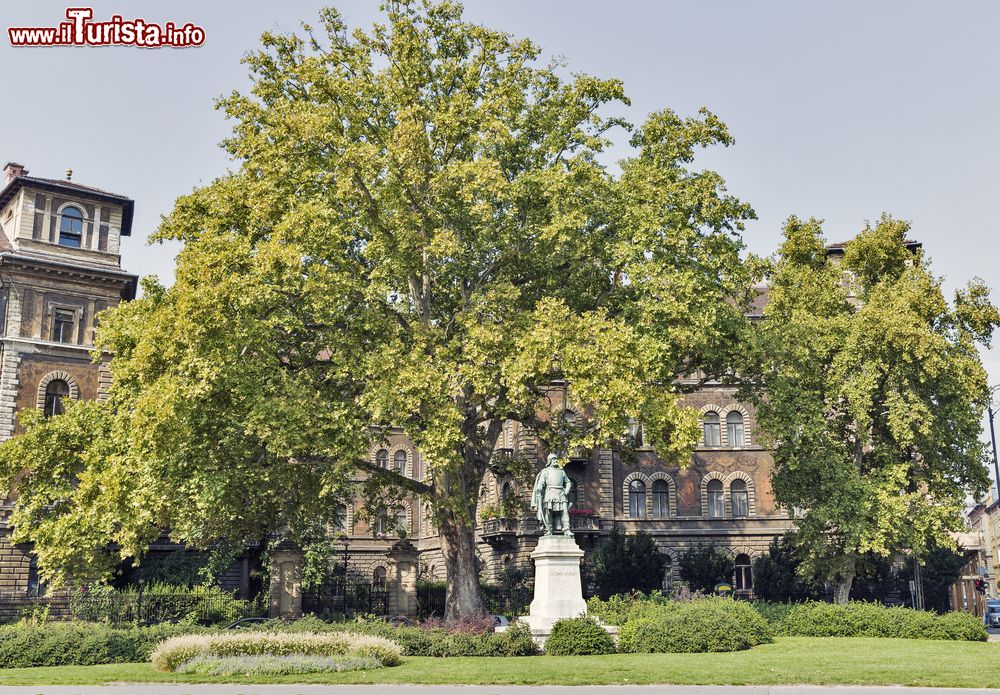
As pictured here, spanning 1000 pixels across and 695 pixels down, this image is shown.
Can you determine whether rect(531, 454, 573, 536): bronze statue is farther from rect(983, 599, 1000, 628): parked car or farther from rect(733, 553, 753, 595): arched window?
rect(983, 599, 1000, 628): parked car

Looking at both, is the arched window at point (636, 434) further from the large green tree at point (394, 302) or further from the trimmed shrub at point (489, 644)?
the trimmed shrub at point (489, 644)

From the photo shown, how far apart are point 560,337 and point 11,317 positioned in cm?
2826

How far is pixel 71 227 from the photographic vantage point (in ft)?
148

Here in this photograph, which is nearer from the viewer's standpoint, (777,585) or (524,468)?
(524,468)

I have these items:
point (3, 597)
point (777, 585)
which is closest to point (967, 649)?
point (777, 585)

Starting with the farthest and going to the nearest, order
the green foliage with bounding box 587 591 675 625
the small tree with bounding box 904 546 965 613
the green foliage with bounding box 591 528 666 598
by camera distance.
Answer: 1. the small tree with bounding box 904 546 965 613
2. the green foliage with bounding box 591 528 666 598
3. the green foliage with bounding box 587 591 675 625

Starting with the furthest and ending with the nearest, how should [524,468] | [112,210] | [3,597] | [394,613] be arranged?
[112,210], [3,597], [524,468], [394,613]

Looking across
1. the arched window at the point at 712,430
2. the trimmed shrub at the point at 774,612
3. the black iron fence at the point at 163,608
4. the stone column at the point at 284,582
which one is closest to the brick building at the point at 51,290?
the black iron fence at the point at 163,608

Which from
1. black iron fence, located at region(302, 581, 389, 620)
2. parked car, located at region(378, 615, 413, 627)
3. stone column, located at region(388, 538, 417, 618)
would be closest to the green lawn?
parked car, located at region(378, 615, 413, 627)

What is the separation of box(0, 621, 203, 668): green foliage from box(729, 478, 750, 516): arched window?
3261 cm

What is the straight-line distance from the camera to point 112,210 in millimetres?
46094

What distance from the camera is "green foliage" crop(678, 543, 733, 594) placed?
149 ft

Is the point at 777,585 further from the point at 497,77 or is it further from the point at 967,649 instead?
the point at 497,77

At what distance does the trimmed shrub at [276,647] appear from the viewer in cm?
1848
